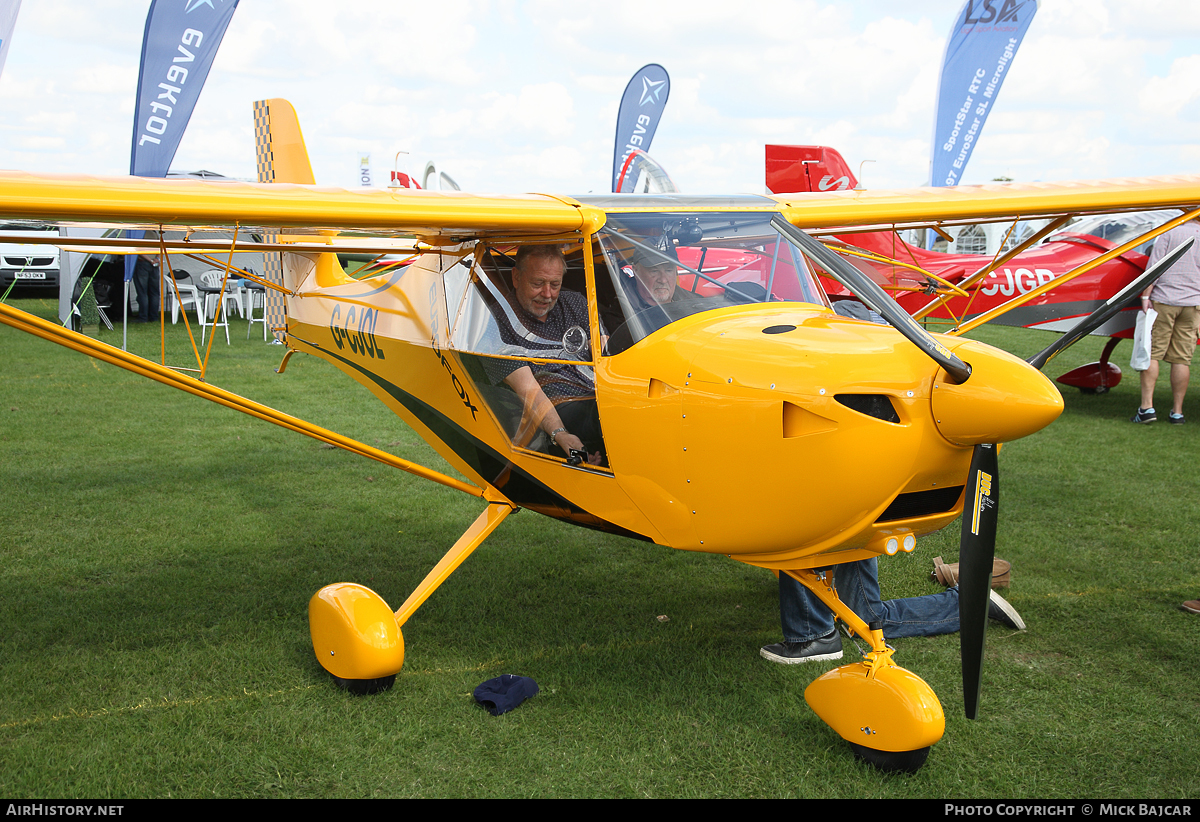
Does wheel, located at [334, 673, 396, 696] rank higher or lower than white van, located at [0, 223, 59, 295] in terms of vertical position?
lower

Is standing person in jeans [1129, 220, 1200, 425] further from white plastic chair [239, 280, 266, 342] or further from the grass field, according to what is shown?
white plastic chair [239, 280, 266, 342]

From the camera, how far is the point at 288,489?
252 inches

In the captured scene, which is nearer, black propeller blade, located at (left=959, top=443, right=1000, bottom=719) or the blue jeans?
black propeller blade, located at (left=959, top=443, right=1000, bottom=719)

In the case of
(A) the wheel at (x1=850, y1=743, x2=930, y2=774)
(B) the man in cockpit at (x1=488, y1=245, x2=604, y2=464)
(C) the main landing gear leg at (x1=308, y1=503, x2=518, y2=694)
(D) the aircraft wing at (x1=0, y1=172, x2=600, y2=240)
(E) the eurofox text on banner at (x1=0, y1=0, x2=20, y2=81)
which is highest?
(E) the eurofox text on banner at (x1=0, y1=0, x2=20, y2=81)

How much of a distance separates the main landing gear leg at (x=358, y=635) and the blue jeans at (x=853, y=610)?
1595 millimetres

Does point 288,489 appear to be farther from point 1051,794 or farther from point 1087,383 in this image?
point 1087,383

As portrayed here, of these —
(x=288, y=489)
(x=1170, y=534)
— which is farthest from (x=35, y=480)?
(x=1170, y=534)

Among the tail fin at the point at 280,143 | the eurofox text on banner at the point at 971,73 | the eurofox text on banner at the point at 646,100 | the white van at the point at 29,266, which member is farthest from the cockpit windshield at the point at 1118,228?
the white van at the point at 29,266

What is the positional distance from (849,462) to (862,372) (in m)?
0.26

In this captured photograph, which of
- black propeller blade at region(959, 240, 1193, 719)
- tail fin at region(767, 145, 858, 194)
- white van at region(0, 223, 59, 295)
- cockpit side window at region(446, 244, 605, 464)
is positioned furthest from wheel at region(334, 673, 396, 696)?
white van at region(0, 223, 59, 295)

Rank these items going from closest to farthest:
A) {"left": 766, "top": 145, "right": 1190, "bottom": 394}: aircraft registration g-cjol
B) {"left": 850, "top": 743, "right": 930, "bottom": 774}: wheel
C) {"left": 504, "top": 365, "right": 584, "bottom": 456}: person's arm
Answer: {"left": 850, "top": 743, "right": 930, "bottom": 774}: wheel → {"left": 504, "top": 365, "right": 584, "bottom": 456}: person's arm → {"left": 766, "top": 145, "right": 1190, "bottom": 394}: aircraft registration g-cjol

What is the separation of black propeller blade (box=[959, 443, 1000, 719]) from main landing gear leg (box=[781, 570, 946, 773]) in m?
0.21

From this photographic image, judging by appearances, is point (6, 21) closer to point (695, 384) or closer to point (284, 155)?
point (284, 155)

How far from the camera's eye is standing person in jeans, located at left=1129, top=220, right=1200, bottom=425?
27.8 ft
